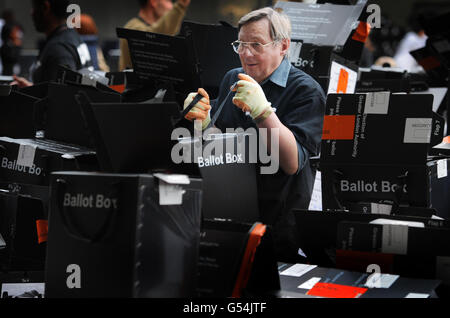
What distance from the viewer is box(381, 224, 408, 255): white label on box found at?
2.00 m

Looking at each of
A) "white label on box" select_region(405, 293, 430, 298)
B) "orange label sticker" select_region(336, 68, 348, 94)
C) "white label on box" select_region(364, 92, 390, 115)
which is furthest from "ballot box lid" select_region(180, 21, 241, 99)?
"white label on box" select_region(405, 293, 430, 298)

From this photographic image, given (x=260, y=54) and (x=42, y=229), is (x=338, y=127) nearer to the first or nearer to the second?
(x=260, y=54)

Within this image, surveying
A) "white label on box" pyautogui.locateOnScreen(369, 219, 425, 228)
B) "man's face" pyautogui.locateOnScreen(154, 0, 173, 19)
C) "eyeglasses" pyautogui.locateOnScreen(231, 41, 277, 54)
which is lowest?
"white label on box" pyautogui.locateOnScreen(369, 219, 425, 228)

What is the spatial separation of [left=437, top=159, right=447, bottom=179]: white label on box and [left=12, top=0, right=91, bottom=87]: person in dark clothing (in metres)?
2.38

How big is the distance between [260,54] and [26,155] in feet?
3.39

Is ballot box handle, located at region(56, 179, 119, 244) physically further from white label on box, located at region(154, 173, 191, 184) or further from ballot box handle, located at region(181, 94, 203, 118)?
ballot box handle, located at region(181, 94, 203, 118)

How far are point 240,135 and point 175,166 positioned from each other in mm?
484

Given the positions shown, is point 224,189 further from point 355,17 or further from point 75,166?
point 355,17

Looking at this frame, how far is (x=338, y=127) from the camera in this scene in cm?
246

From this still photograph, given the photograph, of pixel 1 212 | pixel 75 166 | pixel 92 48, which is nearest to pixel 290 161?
pixel 75 166

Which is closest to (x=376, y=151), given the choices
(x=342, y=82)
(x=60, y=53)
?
(x=342, y=82)

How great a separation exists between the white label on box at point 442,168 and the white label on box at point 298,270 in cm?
79

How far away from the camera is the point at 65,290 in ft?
6.20

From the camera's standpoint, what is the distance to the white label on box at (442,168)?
105 inches
